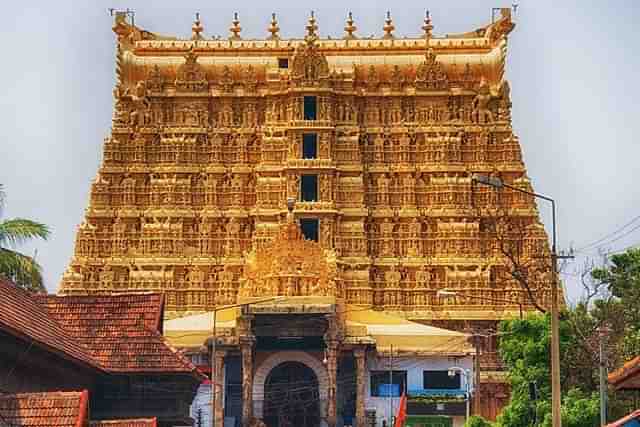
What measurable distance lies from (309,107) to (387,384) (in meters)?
19.5

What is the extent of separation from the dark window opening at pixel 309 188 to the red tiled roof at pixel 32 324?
155 ft

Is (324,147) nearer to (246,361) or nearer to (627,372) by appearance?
(246,361)

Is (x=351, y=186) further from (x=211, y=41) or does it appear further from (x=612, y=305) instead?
(x=612, y=305)

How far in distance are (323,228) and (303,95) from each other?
778 cm

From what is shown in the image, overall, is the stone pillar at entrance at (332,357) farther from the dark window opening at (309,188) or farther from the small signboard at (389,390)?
the dark window opening at (309,188)

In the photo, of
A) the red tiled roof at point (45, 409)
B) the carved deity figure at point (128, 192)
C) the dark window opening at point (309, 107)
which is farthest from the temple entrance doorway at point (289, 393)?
the red tiled roof at point (45, 409)

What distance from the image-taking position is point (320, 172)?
273 ft

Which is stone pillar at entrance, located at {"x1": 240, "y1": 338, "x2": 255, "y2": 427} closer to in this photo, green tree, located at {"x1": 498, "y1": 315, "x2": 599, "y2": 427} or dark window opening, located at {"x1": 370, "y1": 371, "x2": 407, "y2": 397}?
dark window opening, located at {"x1": 370, "y1": 371, "x2": 407, "y2": 397}

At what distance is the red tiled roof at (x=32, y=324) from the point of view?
29516 mm

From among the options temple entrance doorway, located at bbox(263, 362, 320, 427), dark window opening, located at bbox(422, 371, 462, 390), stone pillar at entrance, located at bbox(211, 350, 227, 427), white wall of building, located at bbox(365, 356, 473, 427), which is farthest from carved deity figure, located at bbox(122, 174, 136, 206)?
dark window opening, located at bbox(422, 371, 462, 390)

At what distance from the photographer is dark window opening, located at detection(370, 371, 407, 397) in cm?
7144

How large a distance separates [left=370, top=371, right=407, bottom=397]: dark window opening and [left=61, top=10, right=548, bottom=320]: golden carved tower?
25.7 ft

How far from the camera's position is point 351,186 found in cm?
8375

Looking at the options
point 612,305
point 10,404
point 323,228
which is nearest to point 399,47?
point 323,228
